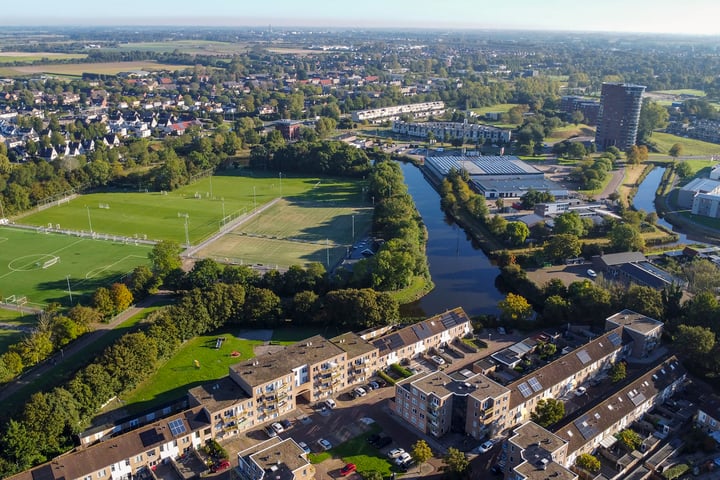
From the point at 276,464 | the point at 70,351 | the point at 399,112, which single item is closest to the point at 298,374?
the point at 276,464

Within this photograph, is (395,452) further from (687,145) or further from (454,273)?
(687,145)

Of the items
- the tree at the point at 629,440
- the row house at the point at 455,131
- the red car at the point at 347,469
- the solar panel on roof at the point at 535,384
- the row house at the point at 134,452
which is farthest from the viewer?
the row house at the point at 455,131

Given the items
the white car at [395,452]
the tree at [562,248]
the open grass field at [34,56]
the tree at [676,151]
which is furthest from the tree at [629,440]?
the open grass field at [34,56]

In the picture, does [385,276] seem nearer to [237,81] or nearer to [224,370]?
[224,370]

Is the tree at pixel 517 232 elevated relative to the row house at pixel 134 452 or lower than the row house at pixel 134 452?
elevated

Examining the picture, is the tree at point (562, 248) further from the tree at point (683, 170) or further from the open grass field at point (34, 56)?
the open grass field at point (34, 56)

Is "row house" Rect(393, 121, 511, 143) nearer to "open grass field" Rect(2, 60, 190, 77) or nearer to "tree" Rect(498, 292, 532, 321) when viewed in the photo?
"tree" Rect(498, 292, 532, 321)

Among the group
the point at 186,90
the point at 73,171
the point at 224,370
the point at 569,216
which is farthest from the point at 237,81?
the point at 224,370
